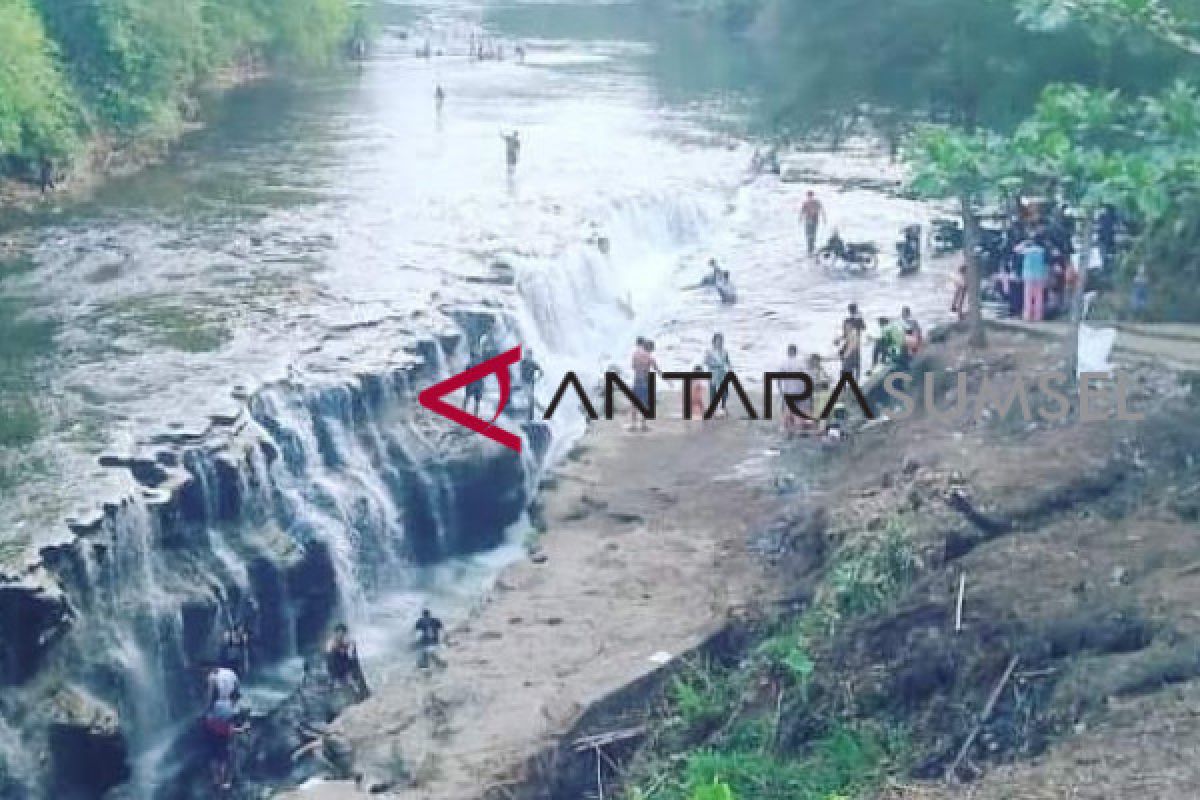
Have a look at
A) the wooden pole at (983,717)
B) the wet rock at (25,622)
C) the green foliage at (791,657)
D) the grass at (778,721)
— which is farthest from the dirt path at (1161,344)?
the wet rock at (25,622)

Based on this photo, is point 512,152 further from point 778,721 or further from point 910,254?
point 778,721

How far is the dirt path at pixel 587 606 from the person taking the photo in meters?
15.8

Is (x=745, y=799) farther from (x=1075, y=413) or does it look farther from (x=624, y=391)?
(x=624, y=391)

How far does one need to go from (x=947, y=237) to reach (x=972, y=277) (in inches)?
505

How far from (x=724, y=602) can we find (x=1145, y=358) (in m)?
5.73

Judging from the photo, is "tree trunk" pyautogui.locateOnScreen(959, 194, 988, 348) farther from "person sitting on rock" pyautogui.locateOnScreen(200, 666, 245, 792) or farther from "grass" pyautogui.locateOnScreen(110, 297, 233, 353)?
"grass" pyautogui.locateOnScreen(110, 297, 233, 353)

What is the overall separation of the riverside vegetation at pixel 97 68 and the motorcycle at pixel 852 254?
15375mm

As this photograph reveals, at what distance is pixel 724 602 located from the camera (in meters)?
17.9

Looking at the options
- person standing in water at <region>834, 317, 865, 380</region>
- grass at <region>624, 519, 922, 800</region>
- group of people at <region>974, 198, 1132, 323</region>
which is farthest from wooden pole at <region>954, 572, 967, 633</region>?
person standing in water at <region>834, 317, 865, 380</region>

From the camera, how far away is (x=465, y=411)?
2509cm

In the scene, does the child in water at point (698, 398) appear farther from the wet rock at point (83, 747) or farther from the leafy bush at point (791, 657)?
the wet rock at point (83, 747)

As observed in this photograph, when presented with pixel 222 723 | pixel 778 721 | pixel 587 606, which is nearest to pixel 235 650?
pixel 222 723

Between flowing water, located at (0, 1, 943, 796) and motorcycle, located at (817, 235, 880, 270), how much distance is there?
1.53ft

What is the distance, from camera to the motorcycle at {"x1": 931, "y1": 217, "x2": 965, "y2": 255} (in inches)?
1340
